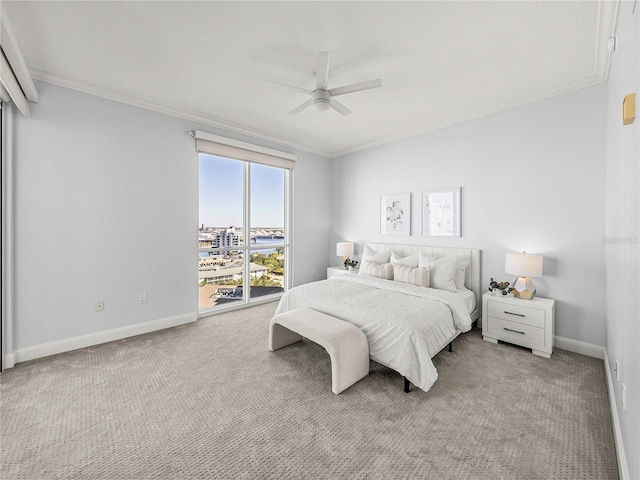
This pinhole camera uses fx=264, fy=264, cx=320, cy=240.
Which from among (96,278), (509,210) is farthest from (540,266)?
(96,278)

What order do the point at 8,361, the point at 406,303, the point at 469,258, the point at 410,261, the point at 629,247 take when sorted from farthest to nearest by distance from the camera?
the point at 410,261, the point at 469,258, the point at 406,303, the point at 8,361, the point at 629,247

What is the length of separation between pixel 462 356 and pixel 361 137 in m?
3.47

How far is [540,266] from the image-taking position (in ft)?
8.94

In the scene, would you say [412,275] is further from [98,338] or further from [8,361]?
[8,361]

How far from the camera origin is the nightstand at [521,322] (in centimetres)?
265

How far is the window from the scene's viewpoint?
3.96 m

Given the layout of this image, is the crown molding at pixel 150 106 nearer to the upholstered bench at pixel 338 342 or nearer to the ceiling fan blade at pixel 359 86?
the ceiling fan blade at pixel 359 86

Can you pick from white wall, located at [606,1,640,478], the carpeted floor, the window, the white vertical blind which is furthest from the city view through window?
white wall, located at [606,1,640,478]

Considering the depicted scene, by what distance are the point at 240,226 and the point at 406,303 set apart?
2.89 meters

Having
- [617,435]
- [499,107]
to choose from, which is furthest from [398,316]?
[499,107]

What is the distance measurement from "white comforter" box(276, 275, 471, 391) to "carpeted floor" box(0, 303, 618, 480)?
239mm

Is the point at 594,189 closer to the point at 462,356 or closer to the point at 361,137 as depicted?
the point at 462,356

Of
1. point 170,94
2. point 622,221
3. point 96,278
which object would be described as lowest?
point 96,278

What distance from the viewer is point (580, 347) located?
8.94 feet
